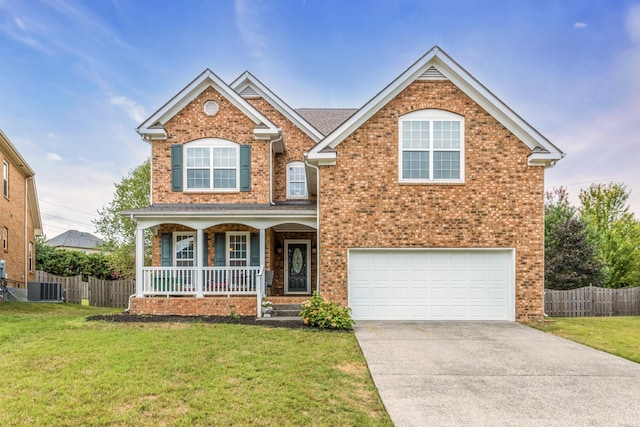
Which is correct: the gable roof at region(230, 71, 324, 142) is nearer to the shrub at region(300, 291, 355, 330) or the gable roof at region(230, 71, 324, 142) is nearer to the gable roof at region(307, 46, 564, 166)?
the gable roof at region(307, 46, 564, 166)

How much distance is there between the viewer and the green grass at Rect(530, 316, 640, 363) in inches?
339

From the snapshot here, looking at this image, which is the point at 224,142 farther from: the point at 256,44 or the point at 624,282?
the point at 624,282

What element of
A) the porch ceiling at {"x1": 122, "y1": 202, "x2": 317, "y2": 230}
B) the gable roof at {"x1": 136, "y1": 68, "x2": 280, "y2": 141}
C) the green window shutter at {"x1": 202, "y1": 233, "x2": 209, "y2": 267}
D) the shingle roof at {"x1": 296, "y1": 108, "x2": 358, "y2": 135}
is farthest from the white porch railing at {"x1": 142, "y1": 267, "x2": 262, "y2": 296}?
the shingle roof at {"x1": 296, "y1": 108, "x2": 358, "y2": 135}

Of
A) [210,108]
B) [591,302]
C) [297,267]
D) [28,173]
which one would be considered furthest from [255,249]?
[28,173]

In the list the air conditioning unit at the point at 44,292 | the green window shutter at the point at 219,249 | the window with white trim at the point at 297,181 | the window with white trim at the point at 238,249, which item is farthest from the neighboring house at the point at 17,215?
the window with white trim at the point at 297,181

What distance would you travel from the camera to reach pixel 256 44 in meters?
18.3

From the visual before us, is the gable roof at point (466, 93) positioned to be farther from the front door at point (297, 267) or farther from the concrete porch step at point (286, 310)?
the front door at point (297, 267)

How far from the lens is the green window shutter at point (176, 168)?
567 inches

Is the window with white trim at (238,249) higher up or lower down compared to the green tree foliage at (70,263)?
higher up

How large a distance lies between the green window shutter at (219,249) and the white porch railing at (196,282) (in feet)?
3.62

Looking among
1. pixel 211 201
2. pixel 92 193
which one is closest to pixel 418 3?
pixel 211 201

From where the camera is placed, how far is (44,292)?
18.8 m

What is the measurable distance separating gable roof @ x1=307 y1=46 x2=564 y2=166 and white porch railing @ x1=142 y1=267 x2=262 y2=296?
4538 millimetres

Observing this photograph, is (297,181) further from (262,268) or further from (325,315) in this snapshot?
(325,315)
